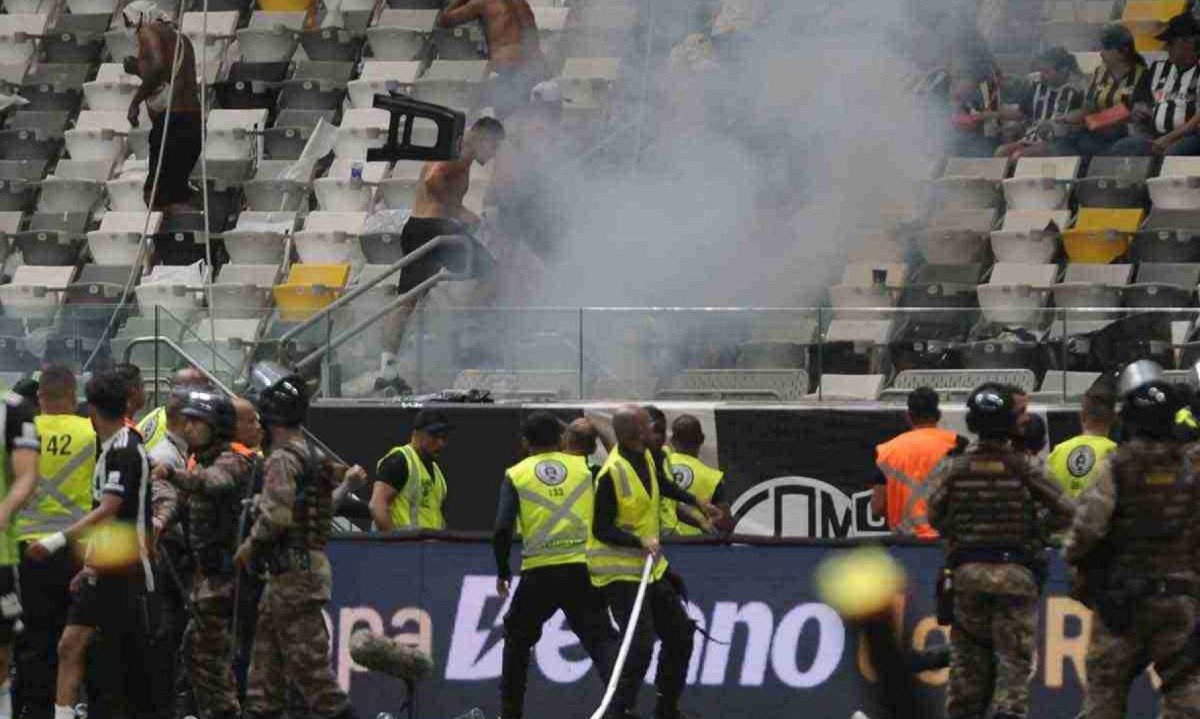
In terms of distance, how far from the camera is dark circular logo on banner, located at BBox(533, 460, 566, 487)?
45.4ft

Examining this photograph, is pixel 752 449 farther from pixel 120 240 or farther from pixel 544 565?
pixel 120 240

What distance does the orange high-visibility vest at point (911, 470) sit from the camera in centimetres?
1444

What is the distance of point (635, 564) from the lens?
13789 mm

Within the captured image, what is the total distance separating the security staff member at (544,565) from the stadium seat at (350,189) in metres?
8.67

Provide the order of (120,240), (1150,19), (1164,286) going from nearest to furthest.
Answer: (1164,286), (1150,19), (120,240)

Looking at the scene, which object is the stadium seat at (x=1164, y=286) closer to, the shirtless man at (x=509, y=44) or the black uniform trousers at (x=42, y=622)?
the shirtless man at (x=509, y=44)

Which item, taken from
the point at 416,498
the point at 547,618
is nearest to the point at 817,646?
the point at 547,618

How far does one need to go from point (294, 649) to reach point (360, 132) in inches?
429

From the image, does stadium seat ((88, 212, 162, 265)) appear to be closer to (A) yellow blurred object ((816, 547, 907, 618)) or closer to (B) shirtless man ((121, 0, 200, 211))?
(B) shirtless man ((121, 0, 200, 211))

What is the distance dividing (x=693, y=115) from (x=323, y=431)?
5168 mm

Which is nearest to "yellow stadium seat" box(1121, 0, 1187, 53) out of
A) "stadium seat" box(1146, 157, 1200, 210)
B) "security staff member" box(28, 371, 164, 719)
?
"stadium seat" box(1146, 157, 1200, 210)

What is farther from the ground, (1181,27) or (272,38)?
(272,38)

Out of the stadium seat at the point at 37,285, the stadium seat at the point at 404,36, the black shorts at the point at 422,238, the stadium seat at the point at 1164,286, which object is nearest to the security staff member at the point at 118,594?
the black shorts at the point at 422,238

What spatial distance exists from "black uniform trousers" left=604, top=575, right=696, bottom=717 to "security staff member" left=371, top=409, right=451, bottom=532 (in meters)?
1.75
